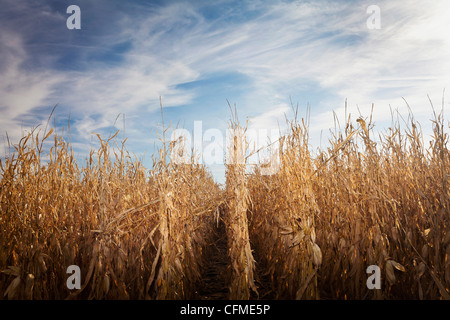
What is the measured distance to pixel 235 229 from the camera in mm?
2492

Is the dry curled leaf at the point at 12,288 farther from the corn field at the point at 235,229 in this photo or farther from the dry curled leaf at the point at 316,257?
the dry curled leaf at the point at 316,257

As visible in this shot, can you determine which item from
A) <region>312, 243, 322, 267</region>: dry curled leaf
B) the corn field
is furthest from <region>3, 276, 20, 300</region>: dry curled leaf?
<region>312, 243, 322, 267</region>: dry curled leaf

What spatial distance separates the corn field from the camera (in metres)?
2.31

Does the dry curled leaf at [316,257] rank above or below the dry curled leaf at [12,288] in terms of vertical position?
above

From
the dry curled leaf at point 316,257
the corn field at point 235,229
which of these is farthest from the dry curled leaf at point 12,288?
the dry curled leaf at point 316,257

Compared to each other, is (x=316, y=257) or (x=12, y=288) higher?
(x=316, y=257)

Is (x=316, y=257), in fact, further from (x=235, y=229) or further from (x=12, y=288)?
(x=12, y=288)

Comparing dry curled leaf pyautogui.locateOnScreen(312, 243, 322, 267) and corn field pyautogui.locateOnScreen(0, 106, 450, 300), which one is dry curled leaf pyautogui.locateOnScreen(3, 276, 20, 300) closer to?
corn field pyautogui.locateOnScreen(0, 106, 450, 300)

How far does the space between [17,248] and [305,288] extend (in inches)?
111

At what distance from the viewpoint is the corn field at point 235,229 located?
2.31m

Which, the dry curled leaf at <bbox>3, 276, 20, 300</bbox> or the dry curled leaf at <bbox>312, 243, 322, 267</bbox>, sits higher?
the dry curled leaf at <bbox>312, 243, 322, 267</bbox>

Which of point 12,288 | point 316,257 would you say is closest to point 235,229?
point 316,257
